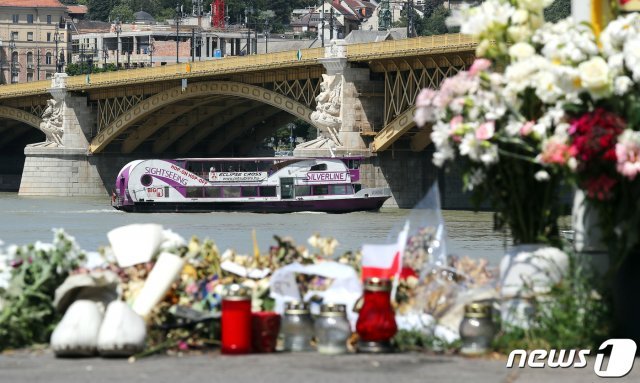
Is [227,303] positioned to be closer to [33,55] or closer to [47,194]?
[47,194]

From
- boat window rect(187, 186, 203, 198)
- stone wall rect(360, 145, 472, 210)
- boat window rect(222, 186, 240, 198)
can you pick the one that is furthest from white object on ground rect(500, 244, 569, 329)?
boat window rect(187, 186, 203, 198)

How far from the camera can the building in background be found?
186 metres

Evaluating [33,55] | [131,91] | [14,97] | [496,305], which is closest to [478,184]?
[496,305]

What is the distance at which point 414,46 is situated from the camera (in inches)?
2247

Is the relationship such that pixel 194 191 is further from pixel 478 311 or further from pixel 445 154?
pixel 478 311

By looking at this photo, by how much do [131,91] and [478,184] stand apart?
2750 inches

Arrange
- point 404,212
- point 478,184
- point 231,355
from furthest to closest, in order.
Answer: point 404,212 → point 478,184 → point 231,355

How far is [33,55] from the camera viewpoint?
187875 millimetres

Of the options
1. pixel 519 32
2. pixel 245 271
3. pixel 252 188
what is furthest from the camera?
pixel 252 188

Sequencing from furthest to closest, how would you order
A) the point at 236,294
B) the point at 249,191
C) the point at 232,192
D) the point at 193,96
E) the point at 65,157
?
1. the point at 65,157
2. the point at 193,96
3. the point at 232,192
4. the point at 249,191
5. the point at 236,294

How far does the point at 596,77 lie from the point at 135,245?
3502 millimetres

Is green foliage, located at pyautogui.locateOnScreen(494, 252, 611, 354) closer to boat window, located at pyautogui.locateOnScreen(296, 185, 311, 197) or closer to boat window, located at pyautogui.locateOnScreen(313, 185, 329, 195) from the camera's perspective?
boat window, located at pyautogui.locateOnScreen(313, 185, 329, 195)

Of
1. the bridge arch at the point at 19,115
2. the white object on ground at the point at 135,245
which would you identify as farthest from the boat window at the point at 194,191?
the white object on ground at the point at 135,245

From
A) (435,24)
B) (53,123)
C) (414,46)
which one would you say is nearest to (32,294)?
(414,46)
